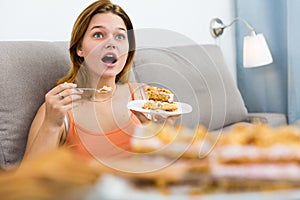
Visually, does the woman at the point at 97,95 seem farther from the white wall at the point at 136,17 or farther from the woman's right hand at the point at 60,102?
the white wall at the point at 136,17

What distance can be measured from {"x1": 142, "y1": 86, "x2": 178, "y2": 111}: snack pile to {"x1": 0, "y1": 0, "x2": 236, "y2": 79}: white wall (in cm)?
89

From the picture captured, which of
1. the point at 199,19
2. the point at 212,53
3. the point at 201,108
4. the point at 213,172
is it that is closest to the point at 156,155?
the point at 213,172

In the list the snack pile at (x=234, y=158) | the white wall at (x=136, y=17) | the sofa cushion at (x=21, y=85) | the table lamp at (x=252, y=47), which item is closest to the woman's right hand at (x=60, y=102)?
the sofa cushion at (x=21, y=85)

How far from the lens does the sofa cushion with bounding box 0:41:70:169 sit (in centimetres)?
109

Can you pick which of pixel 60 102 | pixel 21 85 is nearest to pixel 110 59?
pixel 60 102

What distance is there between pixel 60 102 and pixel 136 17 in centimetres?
116

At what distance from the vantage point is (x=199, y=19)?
2.25 meters

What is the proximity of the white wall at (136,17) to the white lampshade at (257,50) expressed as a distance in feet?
0.61

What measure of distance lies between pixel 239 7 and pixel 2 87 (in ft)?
5.08

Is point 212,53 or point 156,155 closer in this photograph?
point 156,155

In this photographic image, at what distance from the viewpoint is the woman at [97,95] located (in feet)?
1.87

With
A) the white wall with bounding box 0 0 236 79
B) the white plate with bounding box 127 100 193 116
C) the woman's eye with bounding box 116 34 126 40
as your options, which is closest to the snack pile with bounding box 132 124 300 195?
the white plate with bounding box 127 100 193 116

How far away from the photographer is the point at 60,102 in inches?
32.5

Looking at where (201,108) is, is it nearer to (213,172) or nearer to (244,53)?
(213,172)
